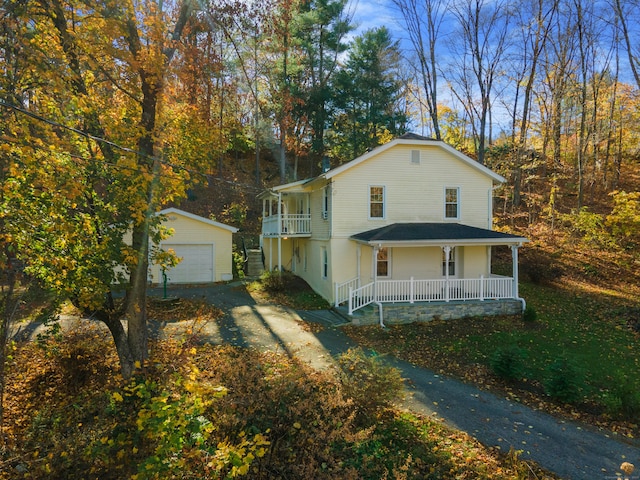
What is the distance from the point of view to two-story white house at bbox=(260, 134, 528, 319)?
1393 cm

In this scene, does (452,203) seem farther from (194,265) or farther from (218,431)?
(218,431)

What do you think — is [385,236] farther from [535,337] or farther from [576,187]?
[576,187]

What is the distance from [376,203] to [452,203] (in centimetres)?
343

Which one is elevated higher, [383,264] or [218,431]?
[383,264]

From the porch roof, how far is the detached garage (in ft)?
29.7

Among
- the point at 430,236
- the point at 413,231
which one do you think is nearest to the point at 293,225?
the point at 413,231

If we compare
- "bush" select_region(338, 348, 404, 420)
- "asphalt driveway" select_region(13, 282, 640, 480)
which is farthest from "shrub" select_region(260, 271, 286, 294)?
"bush" select_region(338, 348, 404, 420)

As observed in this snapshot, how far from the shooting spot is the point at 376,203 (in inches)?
615

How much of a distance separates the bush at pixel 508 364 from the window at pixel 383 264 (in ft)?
22.9

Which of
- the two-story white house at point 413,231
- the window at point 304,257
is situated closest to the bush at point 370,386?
the two-story white house at point 413,231

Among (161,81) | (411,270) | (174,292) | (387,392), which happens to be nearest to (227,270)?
(174,292)

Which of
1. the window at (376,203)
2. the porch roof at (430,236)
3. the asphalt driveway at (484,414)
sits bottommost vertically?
the asphalt driveway at (484,414)

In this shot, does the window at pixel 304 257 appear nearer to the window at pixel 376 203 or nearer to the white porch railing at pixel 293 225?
the white porch railing at pixel 293 225

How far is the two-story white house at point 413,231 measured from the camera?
548 inches
